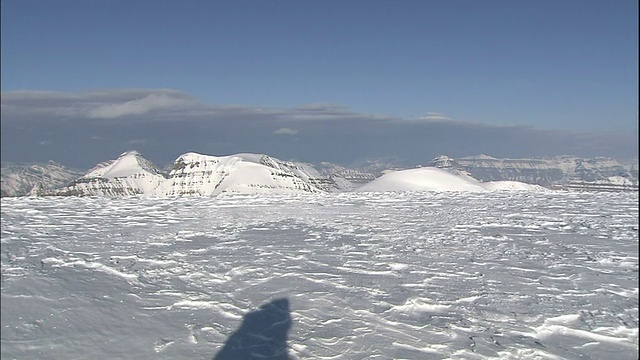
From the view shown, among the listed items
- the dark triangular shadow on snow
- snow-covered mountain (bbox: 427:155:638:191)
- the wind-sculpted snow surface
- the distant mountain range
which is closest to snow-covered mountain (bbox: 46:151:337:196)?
the distant mountain range

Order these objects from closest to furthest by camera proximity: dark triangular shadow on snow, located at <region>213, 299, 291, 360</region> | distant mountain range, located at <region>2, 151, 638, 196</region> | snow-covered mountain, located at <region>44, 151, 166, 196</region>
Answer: dark triangular shadow on snow, located at <region>213, 299, 291, 360</region> → distant mountain range, located at <region>2, 151, 638, 196</region> → snow-covered mountain, located at <region>44, 151, 166, 196</region>

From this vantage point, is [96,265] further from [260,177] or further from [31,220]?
[260,177]

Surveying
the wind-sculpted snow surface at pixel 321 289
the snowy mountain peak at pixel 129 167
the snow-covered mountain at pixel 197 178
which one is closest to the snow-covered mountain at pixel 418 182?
the snow-covered mountain at pixel 197 178

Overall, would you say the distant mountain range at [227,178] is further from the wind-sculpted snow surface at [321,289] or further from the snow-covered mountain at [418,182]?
the wind-sculpted snow surface at [321,289]

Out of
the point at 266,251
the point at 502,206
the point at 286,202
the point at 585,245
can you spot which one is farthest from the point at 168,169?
the point at 585,245

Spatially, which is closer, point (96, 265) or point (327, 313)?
point (327, 313)

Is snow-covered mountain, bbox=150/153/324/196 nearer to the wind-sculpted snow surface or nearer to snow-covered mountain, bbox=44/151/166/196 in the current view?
snow-covered mountain, bbox=44/151/166/196
